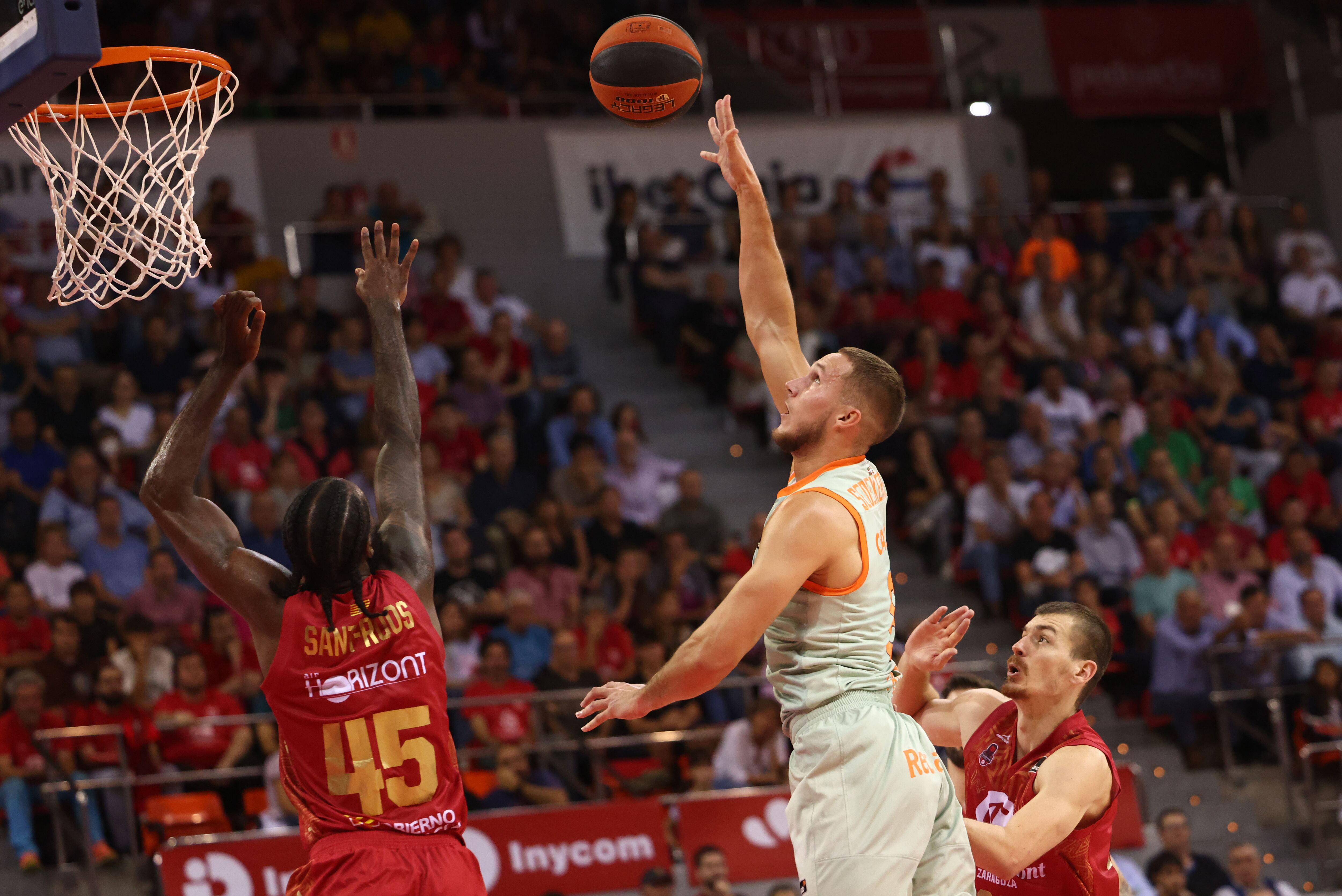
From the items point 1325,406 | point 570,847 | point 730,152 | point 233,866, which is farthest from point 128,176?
point 1325,406

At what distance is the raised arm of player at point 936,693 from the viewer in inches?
191

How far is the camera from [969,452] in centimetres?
1378

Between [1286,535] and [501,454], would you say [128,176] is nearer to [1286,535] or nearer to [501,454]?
[501,454]

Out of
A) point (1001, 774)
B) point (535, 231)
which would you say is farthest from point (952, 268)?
point (1001, 774)

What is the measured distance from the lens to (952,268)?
15969 millimetres

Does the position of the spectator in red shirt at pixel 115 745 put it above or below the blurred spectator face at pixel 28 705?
below

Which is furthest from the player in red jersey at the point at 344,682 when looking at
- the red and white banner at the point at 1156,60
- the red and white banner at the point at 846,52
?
the red and white banner at the point at 1156,60

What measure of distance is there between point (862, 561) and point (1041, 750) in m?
1.15

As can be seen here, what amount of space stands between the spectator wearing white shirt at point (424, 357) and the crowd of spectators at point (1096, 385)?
259cm

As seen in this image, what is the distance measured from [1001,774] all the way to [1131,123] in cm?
1643

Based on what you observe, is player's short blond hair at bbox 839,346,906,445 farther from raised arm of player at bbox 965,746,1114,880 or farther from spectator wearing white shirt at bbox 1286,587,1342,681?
spectator wearing white shirt at bbox 1286,587,1342,681

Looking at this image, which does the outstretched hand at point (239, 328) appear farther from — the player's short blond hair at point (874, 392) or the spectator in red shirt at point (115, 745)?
the spectator in red shirt at point (115, 745)

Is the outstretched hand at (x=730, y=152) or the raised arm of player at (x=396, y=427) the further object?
the outstretched hand at (x=730, y=152)

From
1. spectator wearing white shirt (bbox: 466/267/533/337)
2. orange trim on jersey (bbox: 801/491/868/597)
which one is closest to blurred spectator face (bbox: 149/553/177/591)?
spectator wearing white shirt (bbox: 466/267/533/337)
